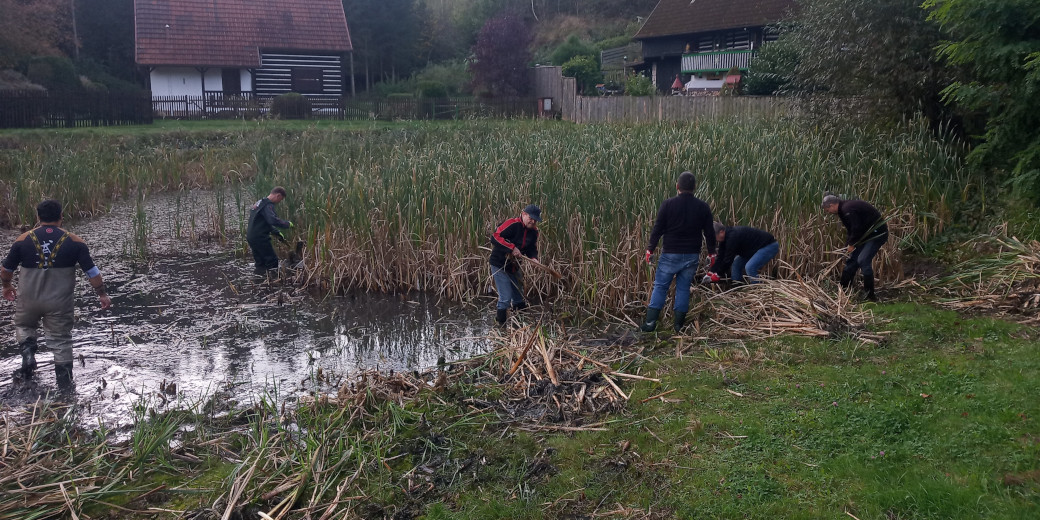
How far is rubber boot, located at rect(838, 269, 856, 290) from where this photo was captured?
30.3 ft

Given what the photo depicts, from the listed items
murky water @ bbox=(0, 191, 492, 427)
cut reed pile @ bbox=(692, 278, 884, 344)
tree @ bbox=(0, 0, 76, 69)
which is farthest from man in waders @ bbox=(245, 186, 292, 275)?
tree @ bbox=(0, 0, 76, 69)

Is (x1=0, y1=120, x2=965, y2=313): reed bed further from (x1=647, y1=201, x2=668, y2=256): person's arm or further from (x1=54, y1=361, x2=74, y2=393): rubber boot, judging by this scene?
(x1=54, y1=361, x2=74, y2=393): rubber boot

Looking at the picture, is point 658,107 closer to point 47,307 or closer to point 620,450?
point 47,307

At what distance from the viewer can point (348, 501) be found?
16.1 feet

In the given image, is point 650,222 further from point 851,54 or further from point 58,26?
point 58,26

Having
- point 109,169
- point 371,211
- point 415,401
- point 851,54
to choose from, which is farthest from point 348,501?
point 109,169

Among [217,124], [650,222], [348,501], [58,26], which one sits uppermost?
[58,26]

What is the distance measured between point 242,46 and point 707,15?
70.8 feet

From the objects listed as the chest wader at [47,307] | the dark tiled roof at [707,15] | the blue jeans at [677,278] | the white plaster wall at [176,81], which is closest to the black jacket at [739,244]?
the blue jeans at [677,278]

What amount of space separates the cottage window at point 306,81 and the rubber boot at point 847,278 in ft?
103

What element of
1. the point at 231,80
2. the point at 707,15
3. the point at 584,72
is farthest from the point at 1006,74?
the point at 231,80

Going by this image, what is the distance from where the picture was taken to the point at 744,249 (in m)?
9.20

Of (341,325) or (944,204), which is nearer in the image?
(341,325)

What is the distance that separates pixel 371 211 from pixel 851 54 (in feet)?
28.2
